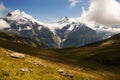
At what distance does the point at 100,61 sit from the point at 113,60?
7.81m

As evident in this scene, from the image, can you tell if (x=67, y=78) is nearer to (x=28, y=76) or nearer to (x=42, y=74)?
(x=42, y=74)

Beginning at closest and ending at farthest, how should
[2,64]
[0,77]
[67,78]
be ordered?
[0,77] → [2,64] → [67,78]

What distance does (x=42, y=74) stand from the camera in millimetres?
46406

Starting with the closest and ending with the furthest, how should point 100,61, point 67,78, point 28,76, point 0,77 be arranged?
1. point 0,77
2. point 28,76
3. point 67,78
4. point 100,61

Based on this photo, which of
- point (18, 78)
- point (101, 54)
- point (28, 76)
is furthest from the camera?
Result: point (101, 54)

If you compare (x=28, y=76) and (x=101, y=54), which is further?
(x=101, y=54)

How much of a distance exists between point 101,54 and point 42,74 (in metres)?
97.1

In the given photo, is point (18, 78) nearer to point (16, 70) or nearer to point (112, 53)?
point (16, 70)

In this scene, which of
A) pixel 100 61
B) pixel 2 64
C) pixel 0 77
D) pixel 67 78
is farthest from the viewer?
pixel 100 61

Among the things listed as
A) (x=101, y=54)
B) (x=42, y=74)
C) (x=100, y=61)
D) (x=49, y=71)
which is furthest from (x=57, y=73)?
(x=101, y=54)

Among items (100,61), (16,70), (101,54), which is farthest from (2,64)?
(101,54)

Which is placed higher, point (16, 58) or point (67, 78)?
point (16, 58)

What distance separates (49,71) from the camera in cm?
5075

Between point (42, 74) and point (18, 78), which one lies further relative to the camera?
point (42, 74)
